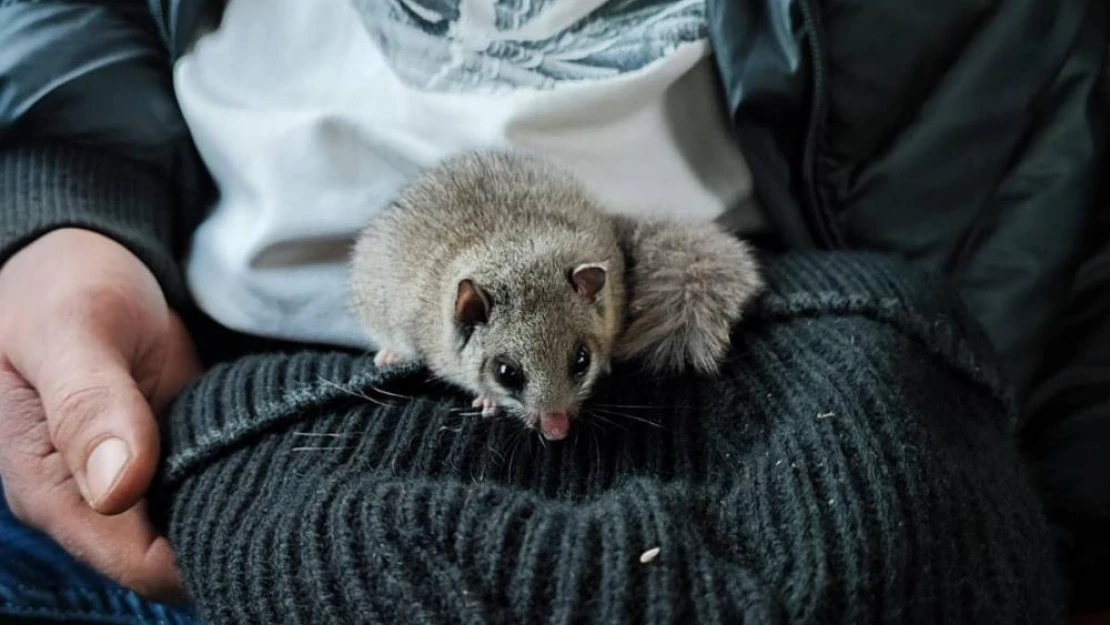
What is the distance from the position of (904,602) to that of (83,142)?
1.18 m

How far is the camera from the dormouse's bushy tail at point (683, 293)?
1056 millimetres

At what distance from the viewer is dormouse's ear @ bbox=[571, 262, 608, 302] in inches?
42.8

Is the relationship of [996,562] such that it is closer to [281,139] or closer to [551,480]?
[551,480]

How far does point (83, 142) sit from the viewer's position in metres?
1.38

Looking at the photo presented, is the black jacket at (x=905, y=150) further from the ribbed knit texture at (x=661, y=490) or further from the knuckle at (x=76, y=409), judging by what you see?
the knuckle at (x=76, y=409)

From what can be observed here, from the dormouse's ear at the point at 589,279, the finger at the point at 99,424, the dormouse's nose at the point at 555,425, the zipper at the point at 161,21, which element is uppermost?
the zipper at the point at 161,21

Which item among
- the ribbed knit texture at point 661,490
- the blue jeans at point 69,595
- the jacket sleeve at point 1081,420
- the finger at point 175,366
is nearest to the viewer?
the ribbed knit texture at point 661,490

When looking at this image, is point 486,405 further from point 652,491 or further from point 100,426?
point 100,426

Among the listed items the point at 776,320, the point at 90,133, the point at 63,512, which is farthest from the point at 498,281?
the point at 90,133

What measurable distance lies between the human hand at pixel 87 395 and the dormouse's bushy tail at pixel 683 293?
0.53 meters

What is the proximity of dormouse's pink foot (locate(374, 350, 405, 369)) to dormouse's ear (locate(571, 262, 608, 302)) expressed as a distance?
0.22 meters

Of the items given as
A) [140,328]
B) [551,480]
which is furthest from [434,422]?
[140,328]

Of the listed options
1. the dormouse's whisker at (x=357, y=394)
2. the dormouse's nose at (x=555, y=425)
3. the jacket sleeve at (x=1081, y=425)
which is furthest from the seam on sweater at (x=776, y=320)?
the jacket sleeve at (x=1081, y=425)

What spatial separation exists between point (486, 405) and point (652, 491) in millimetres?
274
